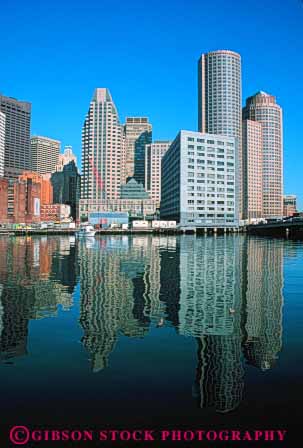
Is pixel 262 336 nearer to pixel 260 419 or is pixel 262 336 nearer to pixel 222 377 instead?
pixel 222 377

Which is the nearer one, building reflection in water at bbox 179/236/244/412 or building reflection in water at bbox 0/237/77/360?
building reflection in water at bbox 179/236/244/412

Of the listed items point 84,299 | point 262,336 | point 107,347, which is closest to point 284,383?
point 262,336

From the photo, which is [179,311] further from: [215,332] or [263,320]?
[263,320]

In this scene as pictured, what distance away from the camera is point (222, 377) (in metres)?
15.1

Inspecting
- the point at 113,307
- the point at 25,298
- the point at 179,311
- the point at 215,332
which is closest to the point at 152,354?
the point at 215,332

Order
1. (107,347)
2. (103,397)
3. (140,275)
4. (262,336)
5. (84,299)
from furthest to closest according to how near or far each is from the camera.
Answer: (140,275), (84,299), (262,336), (107,347), (103,397)

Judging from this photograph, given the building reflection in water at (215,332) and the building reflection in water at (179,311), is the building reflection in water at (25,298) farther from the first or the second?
the building reflection in water at (215,332)

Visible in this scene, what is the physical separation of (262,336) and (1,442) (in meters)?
13.6

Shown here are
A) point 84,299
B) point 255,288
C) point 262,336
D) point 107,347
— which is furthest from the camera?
point 255,288

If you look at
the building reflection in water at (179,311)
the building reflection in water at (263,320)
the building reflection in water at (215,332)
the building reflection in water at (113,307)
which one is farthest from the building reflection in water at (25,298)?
the building reflection in water at (263,320)

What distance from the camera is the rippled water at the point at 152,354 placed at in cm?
1255

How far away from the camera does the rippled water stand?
12.6 m

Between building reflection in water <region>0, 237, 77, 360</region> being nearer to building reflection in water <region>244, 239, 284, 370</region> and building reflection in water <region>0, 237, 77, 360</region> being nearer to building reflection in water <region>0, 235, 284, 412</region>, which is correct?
building reflection in water <region>0, 235, 284, 412</region>

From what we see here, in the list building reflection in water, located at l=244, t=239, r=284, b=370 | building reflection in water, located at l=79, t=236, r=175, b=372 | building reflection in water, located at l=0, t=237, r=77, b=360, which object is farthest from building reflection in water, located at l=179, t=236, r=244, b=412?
building reflection in water, located at l=0, t=237, r=77, b=360
